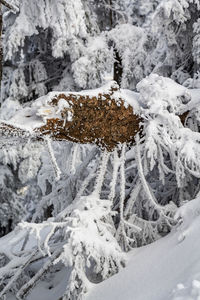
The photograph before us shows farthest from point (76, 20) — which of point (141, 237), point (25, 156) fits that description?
point (25, 156)

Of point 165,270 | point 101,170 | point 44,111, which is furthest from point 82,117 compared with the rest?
point 165,270

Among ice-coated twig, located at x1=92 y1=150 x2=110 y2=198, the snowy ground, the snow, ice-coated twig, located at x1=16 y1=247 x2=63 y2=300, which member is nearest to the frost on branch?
the snow

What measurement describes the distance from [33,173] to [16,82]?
8.53 feet

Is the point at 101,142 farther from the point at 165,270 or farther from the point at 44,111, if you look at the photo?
the point at 165,270

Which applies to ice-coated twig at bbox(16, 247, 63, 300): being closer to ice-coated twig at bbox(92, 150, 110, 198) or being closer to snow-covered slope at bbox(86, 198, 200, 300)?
snow-covered slope at bbox(86, 198, 200, 300)

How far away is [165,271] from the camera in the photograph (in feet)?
11.4

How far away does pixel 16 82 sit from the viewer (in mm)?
10688

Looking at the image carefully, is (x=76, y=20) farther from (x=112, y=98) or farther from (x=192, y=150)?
(x=192, y=150)

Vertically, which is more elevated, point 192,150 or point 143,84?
point 143,84

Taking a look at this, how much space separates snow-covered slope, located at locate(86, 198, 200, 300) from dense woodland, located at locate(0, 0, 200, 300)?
17 cm

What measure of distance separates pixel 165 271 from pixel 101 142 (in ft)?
5.92

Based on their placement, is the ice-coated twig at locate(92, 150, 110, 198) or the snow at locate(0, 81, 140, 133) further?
the ice-coated twig at locate(92, 150, 110, 198)

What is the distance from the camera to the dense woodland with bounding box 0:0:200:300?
4.39 m

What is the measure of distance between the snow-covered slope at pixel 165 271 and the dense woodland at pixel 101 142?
0.17m
